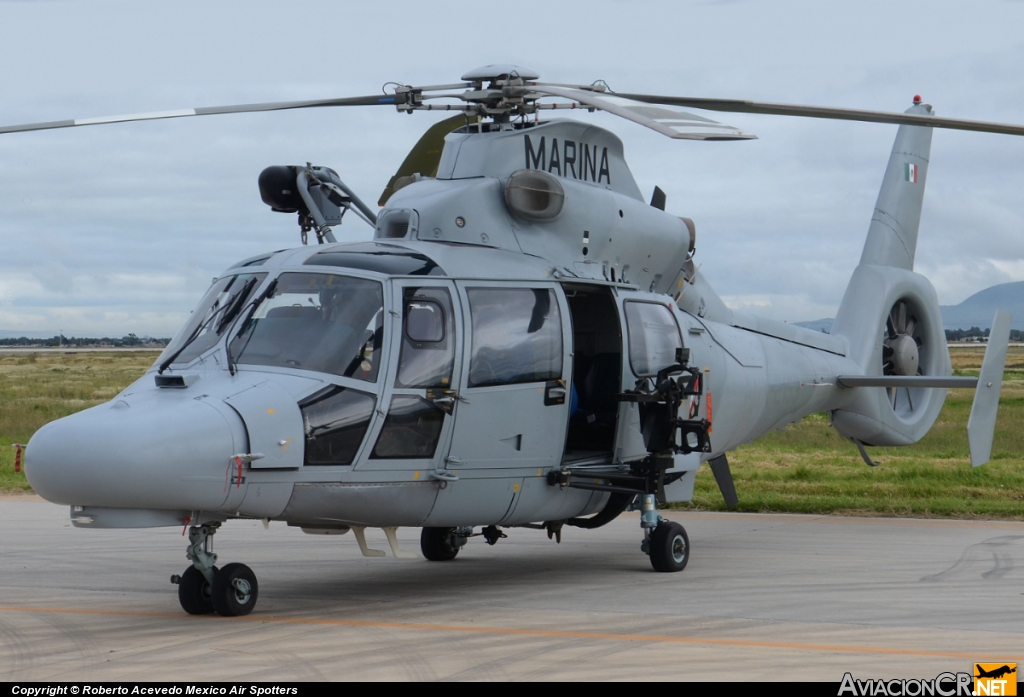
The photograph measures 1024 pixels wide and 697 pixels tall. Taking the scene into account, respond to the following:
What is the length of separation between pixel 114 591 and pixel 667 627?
4570 mm

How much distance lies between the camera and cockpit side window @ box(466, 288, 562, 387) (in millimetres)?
8672

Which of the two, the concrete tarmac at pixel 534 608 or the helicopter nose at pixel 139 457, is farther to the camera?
the helicopter nose at pixel 139 457

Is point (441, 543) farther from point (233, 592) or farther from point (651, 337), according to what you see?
point (233, 592)

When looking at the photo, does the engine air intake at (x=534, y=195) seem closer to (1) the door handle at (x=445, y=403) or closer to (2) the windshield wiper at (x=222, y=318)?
(1) the door handle at (x=445, y=403)

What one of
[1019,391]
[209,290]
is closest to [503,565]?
[209,290]

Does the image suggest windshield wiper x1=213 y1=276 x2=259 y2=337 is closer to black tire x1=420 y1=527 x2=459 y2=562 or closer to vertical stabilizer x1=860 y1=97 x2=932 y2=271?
black tire x1=420 y1=527 x2=459 y2=562

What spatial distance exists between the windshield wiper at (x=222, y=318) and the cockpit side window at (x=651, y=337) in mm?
3356

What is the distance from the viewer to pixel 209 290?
8.68m

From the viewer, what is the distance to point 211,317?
8.27 m

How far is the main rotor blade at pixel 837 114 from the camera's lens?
8695 mm

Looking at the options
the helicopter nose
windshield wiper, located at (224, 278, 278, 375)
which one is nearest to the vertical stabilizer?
windshield wiper, located at (224, 278, 278, 375)

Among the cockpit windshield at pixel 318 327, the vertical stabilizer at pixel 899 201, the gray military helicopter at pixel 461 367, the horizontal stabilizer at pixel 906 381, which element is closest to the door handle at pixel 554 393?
the gray military helicopter at pixel 461 367

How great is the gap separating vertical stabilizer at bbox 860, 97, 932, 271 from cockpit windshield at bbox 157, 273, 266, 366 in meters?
9.05

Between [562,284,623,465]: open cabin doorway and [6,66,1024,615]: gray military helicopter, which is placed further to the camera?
[562,284,623,465]: open cabin doorway
